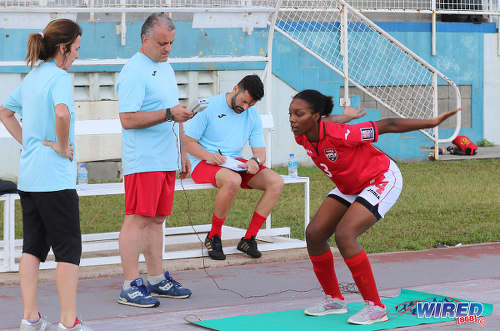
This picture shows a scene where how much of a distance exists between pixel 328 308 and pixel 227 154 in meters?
2.68

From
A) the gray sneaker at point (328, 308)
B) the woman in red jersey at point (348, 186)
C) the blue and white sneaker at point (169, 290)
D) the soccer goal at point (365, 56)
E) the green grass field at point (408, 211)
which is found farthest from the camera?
the soccer goal at point (365, 56)

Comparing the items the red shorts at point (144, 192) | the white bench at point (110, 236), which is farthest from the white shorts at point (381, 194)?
the white bench at point (110, 236)

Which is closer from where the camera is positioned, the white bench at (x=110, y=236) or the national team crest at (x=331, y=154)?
the national team crest at (x=331, y=154)

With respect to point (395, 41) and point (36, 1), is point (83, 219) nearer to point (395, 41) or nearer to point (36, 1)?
point (36, 1)

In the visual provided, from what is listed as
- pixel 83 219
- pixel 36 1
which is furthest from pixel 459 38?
pixel 36 1

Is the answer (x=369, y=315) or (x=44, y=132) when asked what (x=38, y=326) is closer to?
(x=44, y=132)

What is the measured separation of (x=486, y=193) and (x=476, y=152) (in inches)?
233

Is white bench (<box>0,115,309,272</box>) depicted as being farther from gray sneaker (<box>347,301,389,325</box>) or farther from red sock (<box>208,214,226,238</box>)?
gray sneaker (<box>347,301,389,325</box>)

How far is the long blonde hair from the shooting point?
5.88 m

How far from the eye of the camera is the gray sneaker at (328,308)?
6.67 meters

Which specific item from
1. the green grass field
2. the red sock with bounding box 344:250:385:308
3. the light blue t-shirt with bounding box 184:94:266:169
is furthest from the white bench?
the red sock with bounding box 344:250:385:308

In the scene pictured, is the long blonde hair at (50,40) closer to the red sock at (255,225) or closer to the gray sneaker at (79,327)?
the gray sneaker at (79,327)

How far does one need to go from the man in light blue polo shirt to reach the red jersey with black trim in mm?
1156

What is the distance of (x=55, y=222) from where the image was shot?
19.1 feet
